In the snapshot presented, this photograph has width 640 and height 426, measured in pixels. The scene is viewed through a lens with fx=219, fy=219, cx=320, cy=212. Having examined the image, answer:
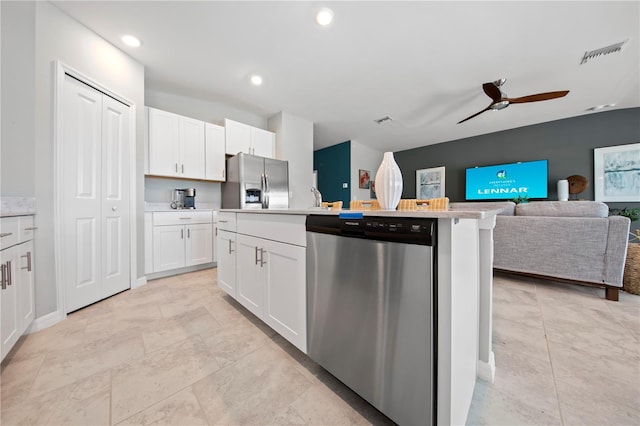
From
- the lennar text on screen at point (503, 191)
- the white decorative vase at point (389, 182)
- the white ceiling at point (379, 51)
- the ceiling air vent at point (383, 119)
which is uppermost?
the ceiling air vent at point (383, 119)

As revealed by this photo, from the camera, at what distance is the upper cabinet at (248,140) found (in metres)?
3.35

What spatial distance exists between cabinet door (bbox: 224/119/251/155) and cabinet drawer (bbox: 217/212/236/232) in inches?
68.1

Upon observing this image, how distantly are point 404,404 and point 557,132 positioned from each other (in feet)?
20.1

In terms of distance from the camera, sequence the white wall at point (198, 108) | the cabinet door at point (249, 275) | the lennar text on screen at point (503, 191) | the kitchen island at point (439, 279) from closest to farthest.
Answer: the kitchen island at point (439, 279), the cabinet door at point (249, 275), the white wall at point (198, 108), the lennar text on screen at point (503, 191)

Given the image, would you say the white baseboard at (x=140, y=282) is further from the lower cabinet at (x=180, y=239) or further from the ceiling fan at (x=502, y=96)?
the ceiling fan at (x=502, y=96)

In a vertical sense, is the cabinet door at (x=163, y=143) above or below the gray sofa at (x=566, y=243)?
above

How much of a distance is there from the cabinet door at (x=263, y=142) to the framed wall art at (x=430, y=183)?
4.17 meters

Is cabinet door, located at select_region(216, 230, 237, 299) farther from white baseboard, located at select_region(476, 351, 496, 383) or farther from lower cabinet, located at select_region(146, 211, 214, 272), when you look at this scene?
white baseboard, located at select_region(476, 351, 496, 383)

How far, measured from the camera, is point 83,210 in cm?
186

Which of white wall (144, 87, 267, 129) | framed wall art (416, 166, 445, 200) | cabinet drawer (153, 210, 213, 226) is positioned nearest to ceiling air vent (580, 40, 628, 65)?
framed wall art (416, 166, 445, 200)

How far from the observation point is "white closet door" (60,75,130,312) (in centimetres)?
176

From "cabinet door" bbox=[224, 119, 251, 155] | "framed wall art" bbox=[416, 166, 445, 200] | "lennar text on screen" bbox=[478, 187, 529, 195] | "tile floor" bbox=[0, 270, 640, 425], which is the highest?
"cabinet door" bbox=[224, 119, 251, 155]

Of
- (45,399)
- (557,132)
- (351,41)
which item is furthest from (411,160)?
(45,399)

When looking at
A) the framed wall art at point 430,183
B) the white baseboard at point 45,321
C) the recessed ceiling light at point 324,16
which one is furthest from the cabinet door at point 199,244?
the framed wall art at point 430,183
